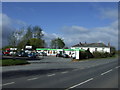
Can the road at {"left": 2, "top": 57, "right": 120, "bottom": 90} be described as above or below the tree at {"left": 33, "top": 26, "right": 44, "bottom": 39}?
below

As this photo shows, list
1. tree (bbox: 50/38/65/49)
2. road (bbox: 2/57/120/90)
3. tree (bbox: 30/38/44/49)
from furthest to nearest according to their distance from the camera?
tree (bbox: 50/38/65/49) → tree (bbox: 30/38/44/49) → road (bbox: 2/57/120/90)

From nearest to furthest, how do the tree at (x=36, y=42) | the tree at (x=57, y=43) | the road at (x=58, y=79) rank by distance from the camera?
the road at (x=58, y=79), the tree at (x=36, y=42), the tree at (x=57, y=43)

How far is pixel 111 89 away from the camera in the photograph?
12.0m

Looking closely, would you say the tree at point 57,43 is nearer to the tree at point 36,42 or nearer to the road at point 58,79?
the tree at point 36,42

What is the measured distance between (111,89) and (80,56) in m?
47.1

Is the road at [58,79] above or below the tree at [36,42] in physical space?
below

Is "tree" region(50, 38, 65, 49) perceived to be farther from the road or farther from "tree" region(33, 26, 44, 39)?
the road

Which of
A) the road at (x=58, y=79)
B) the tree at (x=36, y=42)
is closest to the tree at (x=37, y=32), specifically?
the tree at (x=36, y=42)

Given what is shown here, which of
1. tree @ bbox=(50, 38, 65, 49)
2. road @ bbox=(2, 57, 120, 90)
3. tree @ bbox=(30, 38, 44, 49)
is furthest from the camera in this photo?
tree @ bbox=(50, 38, 65, 49)

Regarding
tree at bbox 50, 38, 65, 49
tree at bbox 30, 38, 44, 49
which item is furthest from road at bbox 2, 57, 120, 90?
tree at bbox 50, 38, 65, 49

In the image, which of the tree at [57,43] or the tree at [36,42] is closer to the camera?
the tree at [36,42]

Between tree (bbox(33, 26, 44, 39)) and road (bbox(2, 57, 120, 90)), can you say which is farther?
tree (bbox(33, 26, 44, 39))

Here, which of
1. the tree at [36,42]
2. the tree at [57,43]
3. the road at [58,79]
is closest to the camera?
the road at [58,79]

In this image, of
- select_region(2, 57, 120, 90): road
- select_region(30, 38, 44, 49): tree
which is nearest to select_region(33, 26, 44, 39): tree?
select_region(30, 38, 44, 49): tree
